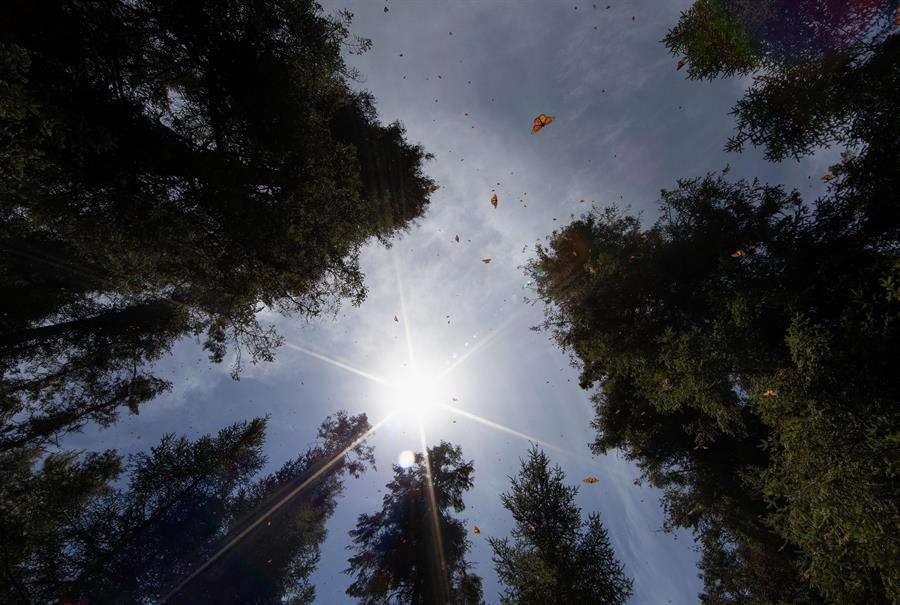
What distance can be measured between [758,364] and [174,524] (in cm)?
2363

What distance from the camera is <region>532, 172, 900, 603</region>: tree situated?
7.72 meters

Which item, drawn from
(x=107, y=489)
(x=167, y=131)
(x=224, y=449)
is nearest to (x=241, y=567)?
(x=224, y=449)

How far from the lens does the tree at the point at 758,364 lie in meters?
7.72

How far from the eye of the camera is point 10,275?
43.4 feet

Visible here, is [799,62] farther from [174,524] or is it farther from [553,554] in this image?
[174,524]

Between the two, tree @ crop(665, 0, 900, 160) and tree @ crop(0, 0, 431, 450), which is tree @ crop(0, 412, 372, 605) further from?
tree @ crop(665, 0, 900, 160)

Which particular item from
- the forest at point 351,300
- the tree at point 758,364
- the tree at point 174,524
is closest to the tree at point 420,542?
the forest at point 351,300

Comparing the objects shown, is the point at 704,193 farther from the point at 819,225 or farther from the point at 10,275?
the point at 10,275

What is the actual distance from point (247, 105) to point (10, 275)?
13788mm

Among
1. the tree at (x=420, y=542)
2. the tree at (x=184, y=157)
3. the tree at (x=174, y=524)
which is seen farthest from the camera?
the tree at (x=420, y=542)

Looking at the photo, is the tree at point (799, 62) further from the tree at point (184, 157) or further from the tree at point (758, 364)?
the tree at point (184, 157)

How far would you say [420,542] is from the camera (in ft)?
57.0

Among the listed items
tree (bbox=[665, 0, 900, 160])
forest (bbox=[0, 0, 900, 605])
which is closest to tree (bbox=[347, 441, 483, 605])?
forest (bbox=[0, 0, 900, 605])

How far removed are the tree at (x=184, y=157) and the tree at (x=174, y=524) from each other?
3157 mm
